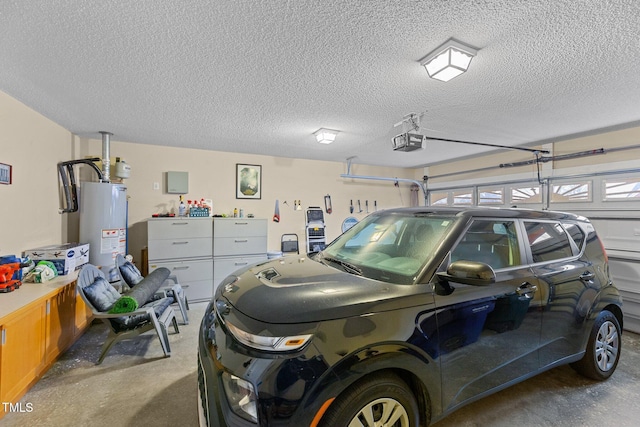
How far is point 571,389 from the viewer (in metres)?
2.18

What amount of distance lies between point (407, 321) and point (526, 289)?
1.01 meters

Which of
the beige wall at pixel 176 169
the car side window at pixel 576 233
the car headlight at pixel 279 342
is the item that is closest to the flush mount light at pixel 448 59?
the car side window at pixel 576 233

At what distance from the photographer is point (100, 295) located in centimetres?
260

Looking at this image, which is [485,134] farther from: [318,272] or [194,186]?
[194,186]

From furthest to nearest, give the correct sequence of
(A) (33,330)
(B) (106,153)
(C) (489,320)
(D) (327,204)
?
(D) (327,204) < (B) (106,153) < (A) (33,330) < (C) (489,320)

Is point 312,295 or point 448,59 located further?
point 448,59

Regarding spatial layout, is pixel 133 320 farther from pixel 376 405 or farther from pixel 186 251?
pixel 376 405

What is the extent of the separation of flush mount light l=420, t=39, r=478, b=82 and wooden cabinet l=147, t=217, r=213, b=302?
12.3 feet

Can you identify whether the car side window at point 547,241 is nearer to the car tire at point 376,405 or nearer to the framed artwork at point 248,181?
the car tire at point 376,405

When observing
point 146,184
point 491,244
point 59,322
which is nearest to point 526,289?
point 491,244

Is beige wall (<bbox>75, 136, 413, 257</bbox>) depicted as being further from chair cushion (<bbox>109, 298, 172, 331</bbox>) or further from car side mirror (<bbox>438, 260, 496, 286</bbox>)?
car side mirror (<bbox>438, 260, 496, 286</bbox>)

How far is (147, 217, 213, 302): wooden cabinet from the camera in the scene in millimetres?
4121

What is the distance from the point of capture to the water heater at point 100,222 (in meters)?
3.57

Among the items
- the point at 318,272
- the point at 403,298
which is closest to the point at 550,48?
the point at 403,298
